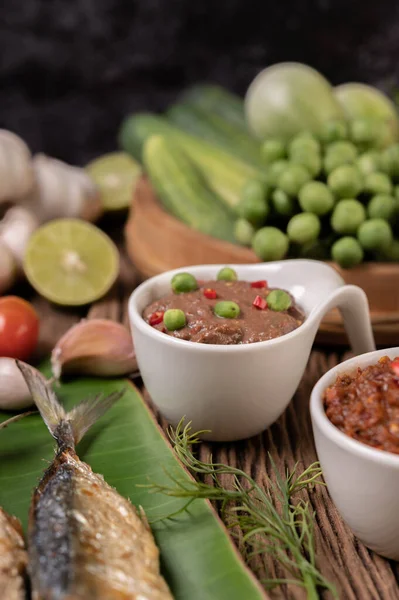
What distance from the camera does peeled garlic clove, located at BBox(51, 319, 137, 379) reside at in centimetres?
262

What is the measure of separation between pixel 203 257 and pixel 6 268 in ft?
3.01

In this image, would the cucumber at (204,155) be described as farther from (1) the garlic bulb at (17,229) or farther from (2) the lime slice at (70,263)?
(1) the garlic bulb at (17,229)

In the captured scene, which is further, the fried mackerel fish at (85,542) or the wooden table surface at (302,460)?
the wooden table surface at (302,460)

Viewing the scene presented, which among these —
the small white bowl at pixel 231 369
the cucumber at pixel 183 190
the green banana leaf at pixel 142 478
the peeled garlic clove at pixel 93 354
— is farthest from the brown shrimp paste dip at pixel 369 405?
the cucumber at pixel 183 190

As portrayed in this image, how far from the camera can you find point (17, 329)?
9.01ft

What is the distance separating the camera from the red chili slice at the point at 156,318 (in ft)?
7.29

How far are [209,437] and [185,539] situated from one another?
0.50m

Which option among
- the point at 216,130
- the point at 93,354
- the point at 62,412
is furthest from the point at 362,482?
the point at 216,130

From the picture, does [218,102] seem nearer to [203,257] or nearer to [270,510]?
[203,257]

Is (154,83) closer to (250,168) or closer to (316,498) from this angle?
(250,168)

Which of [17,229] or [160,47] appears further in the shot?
[160,47]

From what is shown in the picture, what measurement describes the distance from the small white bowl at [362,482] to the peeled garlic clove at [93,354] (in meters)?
0.98

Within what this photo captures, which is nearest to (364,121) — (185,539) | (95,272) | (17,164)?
(95,272)

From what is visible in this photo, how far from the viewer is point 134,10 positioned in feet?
15.0
